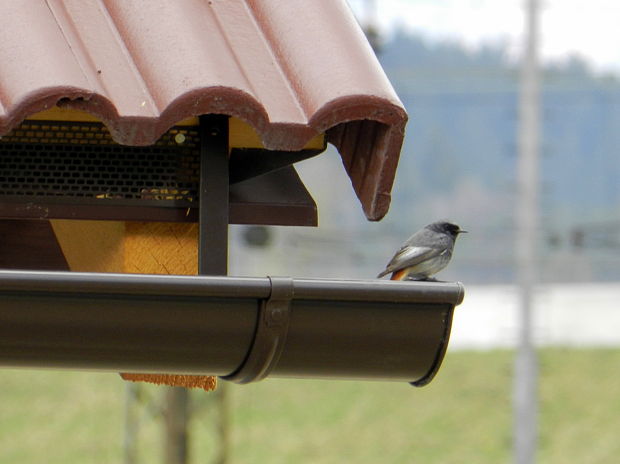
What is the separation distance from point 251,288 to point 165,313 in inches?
6.9

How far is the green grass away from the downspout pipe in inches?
762

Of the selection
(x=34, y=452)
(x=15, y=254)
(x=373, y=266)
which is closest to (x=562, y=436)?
(x=373, y=266)

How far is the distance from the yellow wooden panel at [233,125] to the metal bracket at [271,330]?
358mm

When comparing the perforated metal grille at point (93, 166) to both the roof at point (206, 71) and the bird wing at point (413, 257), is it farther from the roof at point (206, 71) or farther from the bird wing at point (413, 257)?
the bird wing at point (413, 257)

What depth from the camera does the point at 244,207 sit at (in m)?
3.34

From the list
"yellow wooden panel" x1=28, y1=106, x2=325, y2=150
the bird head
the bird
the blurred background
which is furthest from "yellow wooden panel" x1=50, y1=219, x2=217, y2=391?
the blurred background

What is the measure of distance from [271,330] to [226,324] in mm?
98

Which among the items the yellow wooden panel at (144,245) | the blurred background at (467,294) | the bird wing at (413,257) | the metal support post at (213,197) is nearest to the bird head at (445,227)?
the bird wing at (413,257)

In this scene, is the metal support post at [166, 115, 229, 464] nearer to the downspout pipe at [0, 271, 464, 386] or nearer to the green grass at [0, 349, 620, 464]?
the downspout pipe at [0, 271, 464, 386]

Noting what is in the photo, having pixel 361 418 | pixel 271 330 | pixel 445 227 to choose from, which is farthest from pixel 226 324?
pixel 361 418

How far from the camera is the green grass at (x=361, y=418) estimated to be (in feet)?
76.0

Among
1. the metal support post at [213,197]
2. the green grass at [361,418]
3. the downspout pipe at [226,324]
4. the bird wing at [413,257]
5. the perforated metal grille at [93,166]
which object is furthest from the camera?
the green grass at [361,418]

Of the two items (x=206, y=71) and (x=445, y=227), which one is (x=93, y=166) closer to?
(x=206, y=71)

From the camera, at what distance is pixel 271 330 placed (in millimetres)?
2967
